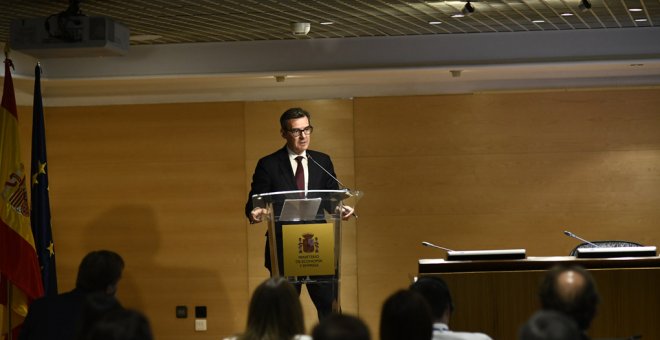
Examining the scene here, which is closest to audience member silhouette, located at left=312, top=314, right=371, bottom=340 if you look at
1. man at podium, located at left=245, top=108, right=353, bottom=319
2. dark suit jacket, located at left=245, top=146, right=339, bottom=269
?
man at podium, located at left=245, top=108, right=353, bottom=319

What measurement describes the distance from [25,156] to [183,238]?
5.99ft

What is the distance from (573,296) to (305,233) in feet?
9.11

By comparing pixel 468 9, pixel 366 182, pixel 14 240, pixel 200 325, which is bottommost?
pixel 200 325

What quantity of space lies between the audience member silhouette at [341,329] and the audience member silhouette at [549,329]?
0.49 m

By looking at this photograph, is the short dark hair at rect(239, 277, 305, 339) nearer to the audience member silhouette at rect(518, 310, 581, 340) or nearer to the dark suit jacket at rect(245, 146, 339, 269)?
the audience member silhouette at rect(518, 310, 581, 340)

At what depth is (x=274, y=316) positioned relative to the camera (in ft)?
13.8

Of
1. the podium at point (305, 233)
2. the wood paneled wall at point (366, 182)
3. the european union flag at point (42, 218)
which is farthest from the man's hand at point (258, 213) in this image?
the wood paneled wall at point (366, 182)

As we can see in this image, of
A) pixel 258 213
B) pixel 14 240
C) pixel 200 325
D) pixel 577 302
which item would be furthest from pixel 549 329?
pixel 200 325

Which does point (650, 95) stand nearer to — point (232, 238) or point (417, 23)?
point (417, 23)

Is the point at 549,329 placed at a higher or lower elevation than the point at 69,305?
higher

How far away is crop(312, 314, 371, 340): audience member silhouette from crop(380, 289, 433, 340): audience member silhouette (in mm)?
612

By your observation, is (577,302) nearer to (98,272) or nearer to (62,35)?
(98,272)

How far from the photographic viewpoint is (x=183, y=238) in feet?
36.2

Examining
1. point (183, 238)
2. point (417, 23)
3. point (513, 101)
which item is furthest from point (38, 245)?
point (513, 101)
